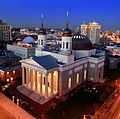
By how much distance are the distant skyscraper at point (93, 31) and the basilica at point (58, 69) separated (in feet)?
235

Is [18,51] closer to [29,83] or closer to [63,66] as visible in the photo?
[29,83]

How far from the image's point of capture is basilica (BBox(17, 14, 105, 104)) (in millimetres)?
33031

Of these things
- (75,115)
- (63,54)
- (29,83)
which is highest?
(63,54)

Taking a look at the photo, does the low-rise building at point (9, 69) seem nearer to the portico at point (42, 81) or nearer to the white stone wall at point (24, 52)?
the portico at point (42, 81)

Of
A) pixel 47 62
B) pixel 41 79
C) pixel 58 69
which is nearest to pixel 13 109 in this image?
pixel 41 79

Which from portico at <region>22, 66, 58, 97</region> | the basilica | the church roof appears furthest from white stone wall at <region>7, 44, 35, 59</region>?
the church roof

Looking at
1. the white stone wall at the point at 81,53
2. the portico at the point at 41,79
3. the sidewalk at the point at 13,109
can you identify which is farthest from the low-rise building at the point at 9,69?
the white stone wall at the point at 81,53

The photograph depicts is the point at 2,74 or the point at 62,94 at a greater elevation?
the point at 2,74

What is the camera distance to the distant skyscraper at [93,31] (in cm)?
11231

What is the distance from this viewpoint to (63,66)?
34156 millimetres

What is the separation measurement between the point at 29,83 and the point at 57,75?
23.3 ft

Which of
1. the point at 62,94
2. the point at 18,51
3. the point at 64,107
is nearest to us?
the point at 64,107

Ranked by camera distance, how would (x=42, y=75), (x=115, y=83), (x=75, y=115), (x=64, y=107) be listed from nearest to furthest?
(x=75, y=115) < (x=64, y=107) < (x=42, y=75) < (x=115, y=83)

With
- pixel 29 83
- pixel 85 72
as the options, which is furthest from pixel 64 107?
pixel 85 72
